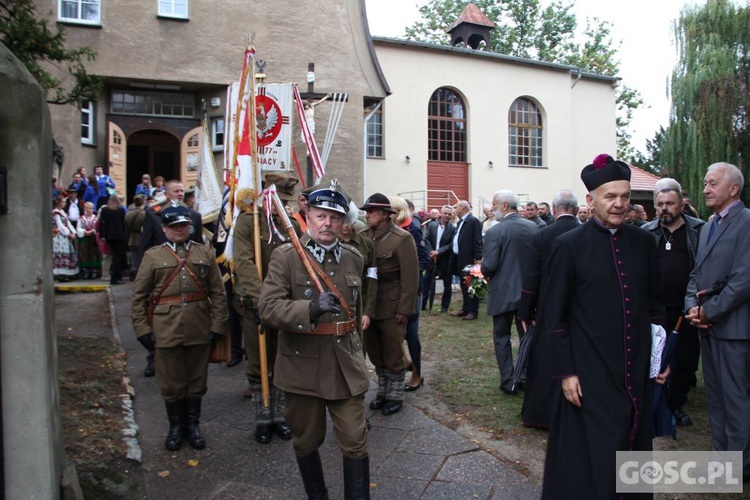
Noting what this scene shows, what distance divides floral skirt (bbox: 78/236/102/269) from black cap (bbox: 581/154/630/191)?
1288cm

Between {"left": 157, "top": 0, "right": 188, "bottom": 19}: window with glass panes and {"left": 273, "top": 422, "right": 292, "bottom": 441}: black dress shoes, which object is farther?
{"left": 157, "top": 0, "right": 188, "bottom": 19}: window with glass panes

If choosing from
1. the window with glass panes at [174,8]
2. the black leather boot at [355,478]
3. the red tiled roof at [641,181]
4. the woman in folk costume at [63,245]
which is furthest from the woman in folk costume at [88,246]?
the red tiled roof at [641,181]

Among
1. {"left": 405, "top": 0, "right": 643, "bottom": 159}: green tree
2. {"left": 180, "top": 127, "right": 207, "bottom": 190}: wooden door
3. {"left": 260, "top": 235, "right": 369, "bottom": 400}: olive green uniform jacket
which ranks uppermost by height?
{"left": 405, "top": 0, "right": 643, "bottom": 159}: green tree

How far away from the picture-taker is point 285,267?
148 inches

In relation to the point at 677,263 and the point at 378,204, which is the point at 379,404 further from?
the point at 677,263

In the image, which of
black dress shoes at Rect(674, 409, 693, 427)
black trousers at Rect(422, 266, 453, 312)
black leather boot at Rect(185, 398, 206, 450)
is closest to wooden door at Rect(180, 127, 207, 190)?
black trousers at Rect(422, 266, 453, 312)

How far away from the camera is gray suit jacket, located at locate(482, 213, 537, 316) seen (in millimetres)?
6387

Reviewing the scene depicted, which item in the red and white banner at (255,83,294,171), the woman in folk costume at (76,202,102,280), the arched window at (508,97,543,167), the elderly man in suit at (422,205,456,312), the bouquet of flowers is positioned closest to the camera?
the red and white banner at (255,83,294,171)

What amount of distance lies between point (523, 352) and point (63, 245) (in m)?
10.8

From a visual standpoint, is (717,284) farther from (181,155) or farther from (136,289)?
(181,155)

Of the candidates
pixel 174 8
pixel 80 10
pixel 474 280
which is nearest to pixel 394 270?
pixel 474 280

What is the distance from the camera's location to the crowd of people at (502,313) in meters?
3.50

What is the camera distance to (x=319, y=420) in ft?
12.4

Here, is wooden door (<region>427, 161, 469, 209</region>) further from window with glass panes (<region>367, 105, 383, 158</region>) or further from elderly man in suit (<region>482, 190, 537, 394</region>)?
elderly man in suit (<region>482, 190, 537, 394</region>)
